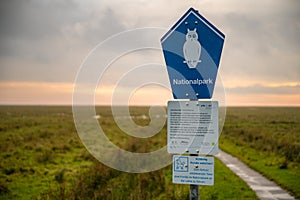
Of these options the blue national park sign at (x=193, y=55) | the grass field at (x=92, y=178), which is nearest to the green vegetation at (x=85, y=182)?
the grass field at (x=92, y=178)

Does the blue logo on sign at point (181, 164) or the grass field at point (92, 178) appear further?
the grass field at point (92, 178)

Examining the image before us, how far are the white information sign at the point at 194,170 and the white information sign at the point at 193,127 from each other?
0.32 feet

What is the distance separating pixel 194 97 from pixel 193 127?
0.37m

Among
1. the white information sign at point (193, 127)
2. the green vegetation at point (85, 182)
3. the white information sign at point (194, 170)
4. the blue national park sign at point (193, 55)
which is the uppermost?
the blue national park sign at point (193, 55)

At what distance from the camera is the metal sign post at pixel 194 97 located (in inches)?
156

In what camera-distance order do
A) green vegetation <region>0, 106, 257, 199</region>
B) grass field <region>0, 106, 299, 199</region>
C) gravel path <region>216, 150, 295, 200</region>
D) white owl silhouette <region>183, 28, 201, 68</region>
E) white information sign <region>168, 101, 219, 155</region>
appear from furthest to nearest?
1. gravel path <region>216, 150, 295, 200</region>
2. grass field <region>0, 106, 299, 199</region>
3. green vegetation <region>0, 106, 257, 199</region>
4. white owl silhouette <region>183, 28, 201, 68</region>
5. white information sign <region>168, 101, 219, 155</region>

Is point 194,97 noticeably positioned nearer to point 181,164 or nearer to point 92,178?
point 181,164

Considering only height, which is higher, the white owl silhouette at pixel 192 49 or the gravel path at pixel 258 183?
the white owl silhouette at pixel 192 49

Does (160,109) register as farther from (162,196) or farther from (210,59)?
(162,196)

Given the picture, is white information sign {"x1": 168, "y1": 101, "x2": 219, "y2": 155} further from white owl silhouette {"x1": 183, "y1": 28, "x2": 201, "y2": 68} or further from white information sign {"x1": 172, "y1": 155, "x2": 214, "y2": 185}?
white owl silhouette {"x1": 183, "y1": 28, "x2": 201, "y2": 68}

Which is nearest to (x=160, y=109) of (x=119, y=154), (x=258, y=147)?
(x=119, y=154)

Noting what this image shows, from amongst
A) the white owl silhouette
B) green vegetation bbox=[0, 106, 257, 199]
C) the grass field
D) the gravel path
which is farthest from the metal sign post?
the gravel path

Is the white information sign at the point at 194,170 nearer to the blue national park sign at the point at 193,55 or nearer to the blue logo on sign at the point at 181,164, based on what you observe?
the blue logo on sign at the point at 181,164

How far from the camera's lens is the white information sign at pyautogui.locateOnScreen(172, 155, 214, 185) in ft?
13.1
